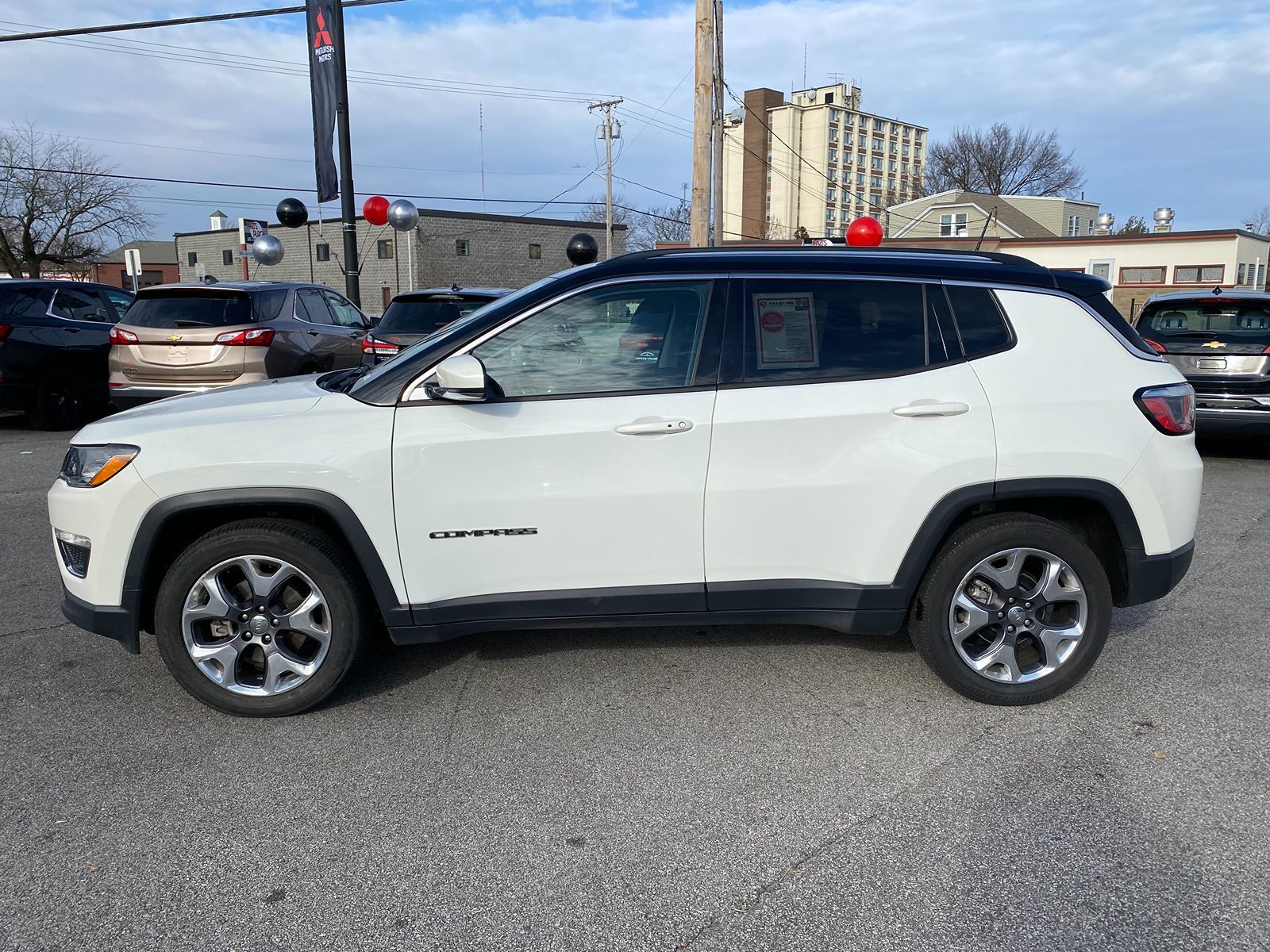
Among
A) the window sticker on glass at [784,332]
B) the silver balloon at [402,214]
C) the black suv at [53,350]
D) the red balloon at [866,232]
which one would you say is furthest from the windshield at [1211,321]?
the silver balloon at [402,214]

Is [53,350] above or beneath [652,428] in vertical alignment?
above

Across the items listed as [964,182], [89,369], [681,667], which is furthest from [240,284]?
[964,182]

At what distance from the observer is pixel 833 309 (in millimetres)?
3697

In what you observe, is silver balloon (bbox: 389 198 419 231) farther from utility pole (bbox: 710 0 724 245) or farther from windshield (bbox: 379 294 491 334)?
windshield (bbox: 379 294 491 334)

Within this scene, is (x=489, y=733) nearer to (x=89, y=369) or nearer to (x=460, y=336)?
(x=460, y=336)

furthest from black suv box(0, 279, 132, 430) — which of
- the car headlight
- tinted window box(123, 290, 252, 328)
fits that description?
the car headlight

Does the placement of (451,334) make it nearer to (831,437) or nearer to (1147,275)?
(831,437)

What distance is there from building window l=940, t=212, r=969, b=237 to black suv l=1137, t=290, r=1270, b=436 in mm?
44507

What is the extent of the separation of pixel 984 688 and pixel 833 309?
164 centimetres

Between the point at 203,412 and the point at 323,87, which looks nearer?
the point at 203,412

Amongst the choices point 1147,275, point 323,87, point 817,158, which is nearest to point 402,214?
point 323,87

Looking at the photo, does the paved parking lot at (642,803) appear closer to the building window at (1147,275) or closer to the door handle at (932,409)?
the door handle at (932,409)

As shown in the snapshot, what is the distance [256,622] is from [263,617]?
3 cm

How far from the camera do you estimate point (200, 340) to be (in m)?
9.42
